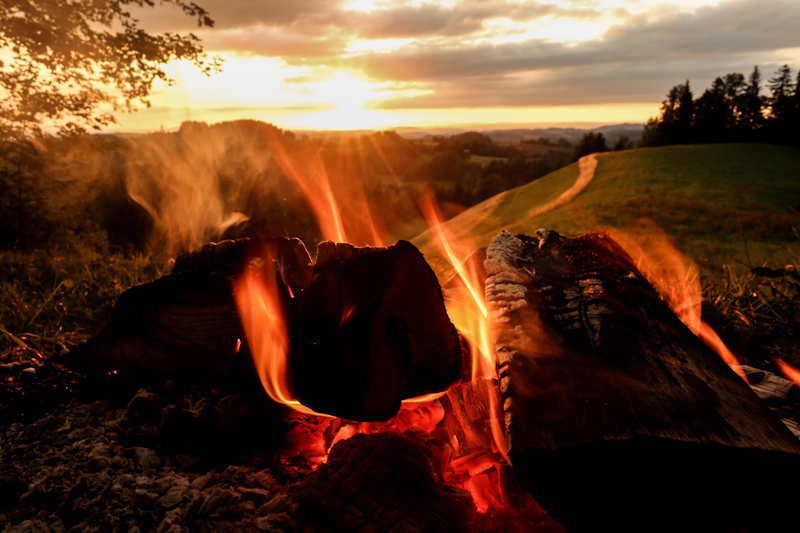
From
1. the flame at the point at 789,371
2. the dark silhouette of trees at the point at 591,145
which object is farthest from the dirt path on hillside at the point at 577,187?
the dark silhouette of trees at the point at 591,145

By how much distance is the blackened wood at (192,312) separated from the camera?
6.23 feet

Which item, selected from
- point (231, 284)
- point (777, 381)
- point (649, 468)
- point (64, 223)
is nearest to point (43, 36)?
point (64, 223)

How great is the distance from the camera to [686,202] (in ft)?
53.0

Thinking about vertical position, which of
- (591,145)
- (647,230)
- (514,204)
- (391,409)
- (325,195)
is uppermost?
(591,145)

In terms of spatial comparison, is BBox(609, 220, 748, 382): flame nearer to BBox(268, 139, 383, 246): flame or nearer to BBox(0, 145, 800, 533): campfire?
BBox(0, 145, 800, 533): campfire

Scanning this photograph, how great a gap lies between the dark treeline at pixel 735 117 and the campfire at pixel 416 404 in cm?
5620

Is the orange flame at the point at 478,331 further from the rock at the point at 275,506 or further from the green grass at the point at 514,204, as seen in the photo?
the green grass at the point at 514,204

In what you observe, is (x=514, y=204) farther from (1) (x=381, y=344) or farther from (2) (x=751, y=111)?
(2) (x=751, y=111)

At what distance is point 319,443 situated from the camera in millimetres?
1851

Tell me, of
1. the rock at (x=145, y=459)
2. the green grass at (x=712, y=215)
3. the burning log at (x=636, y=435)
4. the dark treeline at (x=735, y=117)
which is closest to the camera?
the burning log at (x=636, y=435)

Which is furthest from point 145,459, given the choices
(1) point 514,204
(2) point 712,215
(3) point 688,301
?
(1) point 514,204

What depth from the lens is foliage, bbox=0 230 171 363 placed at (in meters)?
3.07

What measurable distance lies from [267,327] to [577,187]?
2290 cm

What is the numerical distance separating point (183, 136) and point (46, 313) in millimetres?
8766
